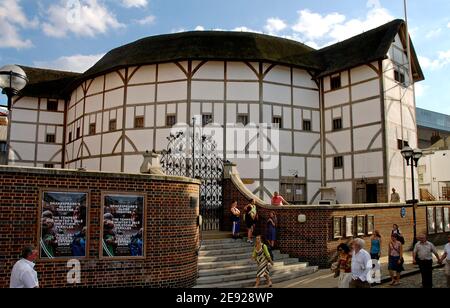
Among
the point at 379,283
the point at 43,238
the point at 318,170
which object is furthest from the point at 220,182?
the point at 318,170

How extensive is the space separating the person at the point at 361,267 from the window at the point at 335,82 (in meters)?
19.7

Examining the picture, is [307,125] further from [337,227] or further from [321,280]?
[321,280]

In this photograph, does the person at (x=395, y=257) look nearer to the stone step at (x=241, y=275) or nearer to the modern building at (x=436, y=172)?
the stone step at (x=241, y=275)

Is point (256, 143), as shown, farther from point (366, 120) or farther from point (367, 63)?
point (367, 63)

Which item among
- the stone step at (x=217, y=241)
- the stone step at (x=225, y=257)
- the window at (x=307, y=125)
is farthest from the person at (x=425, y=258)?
the window at (x=307, y=125)

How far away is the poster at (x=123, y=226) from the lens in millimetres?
9289

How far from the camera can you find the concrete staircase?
11.3 m

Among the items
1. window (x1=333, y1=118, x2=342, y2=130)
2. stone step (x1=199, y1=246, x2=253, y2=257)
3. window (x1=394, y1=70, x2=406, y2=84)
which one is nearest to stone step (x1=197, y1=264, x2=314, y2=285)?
stone step (x1=199, y1=246, x2=253, y2=257)

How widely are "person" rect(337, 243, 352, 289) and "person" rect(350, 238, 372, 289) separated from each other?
8.8 inches

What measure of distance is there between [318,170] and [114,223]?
17750 mm

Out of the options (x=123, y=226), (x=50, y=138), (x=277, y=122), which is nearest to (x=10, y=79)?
(x=123, y=226)

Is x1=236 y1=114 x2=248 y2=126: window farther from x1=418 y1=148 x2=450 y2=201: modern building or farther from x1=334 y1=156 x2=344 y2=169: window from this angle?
x1=418 y1=148 x2=450 y2=201: modern building

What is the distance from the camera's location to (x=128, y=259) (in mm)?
9469
